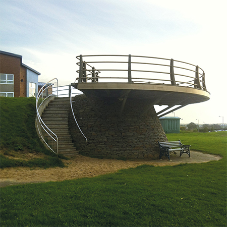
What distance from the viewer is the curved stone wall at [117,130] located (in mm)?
11914

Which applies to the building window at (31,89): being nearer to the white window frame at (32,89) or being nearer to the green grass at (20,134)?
the white window frame at (32,89)

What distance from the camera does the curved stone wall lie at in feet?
39.1

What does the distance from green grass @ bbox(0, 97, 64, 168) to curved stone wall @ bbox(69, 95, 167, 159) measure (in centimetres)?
233

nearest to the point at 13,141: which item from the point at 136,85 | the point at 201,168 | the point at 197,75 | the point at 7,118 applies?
the point at 7,118

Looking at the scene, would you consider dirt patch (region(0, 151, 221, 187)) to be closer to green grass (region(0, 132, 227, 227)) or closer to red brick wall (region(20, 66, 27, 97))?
green grass (region(0, 132, 227, 227))

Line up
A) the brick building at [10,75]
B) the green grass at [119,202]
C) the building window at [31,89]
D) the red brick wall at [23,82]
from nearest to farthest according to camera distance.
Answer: the green grass at [119,202], the brick building at [10,75], the red brick wall at [23,82], the building window at [31,89]

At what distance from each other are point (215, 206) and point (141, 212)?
1.89 m

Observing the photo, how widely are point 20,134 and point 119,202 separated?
298 inches

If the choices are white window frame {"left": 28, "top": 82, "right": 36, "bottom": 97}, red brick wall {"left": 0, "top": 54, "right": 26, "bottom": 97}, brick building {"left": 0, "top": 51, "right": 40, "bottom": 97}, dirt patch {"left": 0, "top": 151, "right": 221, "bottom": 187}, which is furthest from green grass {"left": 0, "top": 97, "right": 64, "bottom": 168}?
white window frame {"left": 28, "top": 82, "right": 36, "bottom": 97}

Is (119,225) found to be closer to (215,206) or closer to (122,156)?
(215,206)

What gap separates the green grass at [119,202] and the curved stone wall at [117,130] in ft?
14.0

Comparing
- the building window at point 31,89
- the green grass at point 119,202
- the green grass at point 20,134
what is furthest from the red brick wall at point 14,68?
the green grass at point 119,202

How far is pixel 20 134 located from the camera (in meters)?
11.2

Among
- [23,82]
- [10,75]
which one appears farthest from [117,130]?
[10,75]
